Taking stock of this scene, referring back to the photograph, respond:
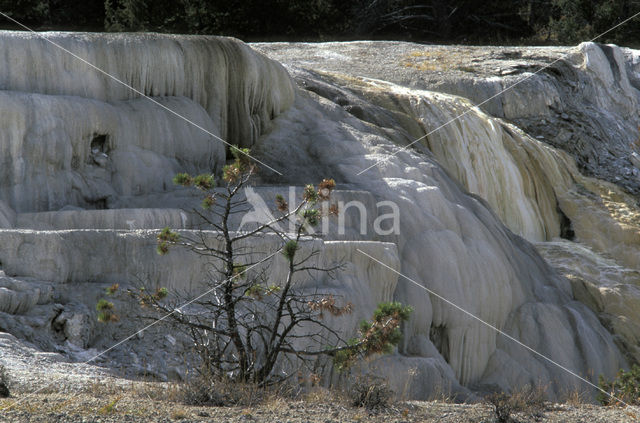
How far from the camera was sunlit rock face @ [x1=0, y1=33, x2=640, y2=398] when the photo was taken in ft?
35.6

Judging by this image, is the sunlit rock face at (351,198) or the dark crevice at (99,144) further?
the dark crevice at (99,144)

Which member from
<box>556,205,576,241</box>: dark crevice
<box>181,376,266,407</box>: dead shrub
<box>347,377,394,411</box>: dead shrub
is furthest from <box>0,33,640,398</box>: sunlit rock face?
<box>181,376,266,407</box>: dead shrub

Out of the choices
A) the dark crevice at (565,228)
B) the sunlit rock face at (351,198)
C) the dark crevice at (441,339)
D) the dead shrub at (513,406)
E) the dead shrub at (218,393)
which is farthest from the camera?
the dark crevice at (565,228)

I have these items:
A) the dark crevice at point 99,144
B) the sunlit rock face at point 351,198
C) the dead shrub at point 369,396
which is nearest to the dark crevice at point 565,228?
the sunlit rock face at point 351,198

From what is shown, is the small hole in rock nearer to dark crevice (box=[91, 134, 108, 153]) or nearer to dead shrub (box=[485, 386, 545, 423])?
dark crevice (box=[91, 134, 108, 153])

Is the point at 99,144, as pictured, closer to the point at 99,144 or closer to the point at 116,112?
the point at 99,144

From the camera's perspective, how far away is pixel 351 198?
1273 centimetres

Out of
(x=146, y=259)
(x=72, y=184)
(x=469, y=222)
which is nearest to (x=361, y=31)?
(x=469, y=222)

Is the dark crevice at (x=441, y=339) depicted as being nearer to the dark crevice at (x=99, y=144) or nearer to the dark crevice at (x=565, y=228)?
the dark crevice at (x=99, y=144)

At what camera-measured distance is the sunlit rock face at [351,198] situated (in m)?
10.9

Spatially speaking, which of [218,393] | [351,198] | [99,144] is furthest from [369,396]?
[99,144]

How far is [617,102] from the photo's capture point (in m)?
24.4

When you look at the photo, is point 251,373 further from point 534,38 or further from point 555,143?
point 534,38

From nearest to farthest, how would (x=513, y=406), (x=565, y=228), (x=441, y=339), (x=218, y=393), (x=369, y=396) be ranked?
(x=218, y=393) → (x=369, y=396) → (x=513, y=406) → (x=441, y=339) → (x=565, y=228)
